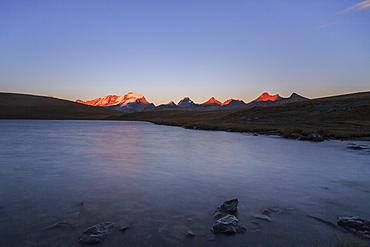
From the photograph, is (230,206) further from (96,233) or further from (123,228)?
(96,233)

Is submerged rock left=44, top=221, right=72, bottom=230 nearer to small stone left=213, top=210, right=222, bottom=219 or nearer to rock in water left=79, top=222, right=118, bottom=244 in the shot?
rock in water left=79, top=222, right=118, bottom=244

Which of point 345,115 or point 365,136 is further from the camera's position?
point 345,115

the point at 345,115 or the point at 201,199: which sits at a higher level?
the point at 345,115

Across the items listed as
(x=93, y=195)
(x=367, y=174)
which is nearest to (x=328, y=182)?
(x=367, y=174)

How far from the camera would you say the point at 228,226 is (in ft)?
20.3

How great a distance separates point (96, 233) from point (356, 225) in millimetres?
6509

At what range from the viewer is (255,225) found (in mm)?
6504

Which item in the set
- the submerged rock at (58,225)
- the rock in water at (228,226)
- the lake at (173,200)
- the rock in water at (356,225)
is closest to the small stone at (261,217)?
the lake at (173,200)

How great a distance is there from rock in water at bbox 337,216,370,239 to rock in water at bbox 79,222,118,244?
19.6 ft

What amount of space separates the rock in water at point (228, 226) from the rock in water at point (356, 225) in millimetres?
Answer: 2656

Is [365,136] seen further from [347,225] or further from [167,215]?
[167,215]

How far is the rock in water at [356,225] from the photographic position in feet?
19.2

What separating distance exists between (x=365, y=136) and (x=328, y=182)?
1155 inches

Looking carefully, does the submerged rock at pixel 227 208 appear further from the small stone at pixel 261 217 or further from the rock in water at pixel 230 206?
the small stone at pixel 261 217
